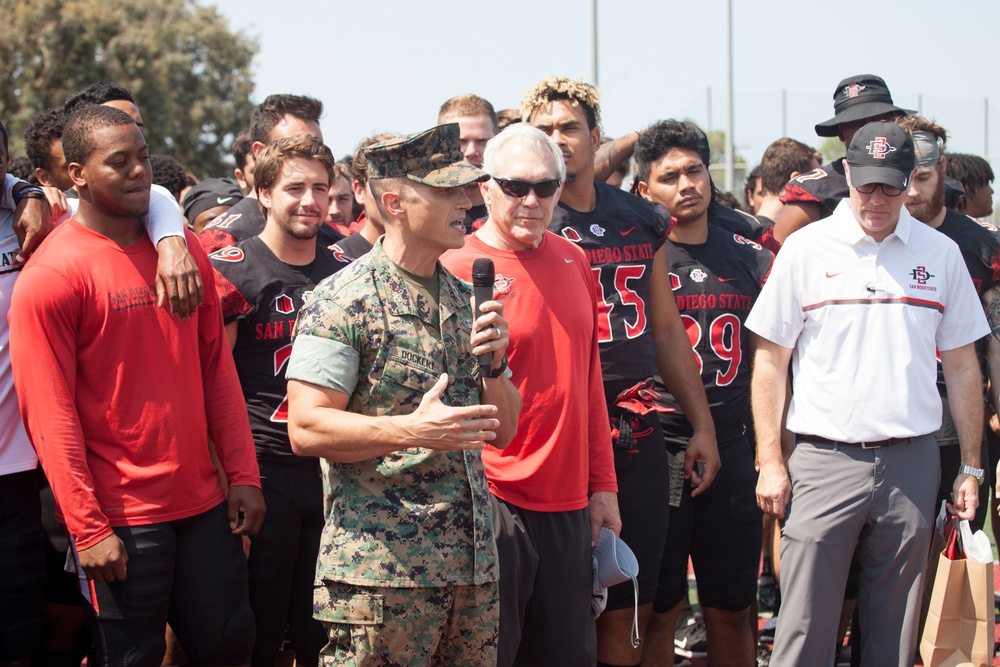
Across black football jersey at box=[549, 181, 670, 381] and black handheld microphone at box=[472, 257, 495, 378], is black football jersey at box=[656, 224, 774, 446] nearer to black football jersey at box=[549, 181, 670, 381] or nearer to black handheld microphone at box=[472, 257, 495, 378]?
black football jersey at box=[549, 181, 670, 381]

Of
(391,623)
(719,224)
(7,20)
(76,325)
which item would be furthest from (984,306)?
(7,20)

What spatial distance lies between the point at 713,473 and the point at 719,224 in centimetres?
157

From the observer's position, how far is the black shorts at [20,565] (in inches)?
156

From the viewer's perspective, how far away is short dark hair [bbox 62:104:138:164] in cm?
377

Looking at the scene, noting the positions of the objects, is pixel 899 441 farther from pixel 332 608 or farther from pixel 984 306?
pixel 332 608

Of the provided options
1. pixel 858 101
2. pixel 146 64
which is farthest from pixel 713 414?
pixel 146 64

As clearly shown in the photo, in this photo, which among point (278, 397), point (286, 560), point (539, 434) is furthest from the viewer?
point (278, 397)

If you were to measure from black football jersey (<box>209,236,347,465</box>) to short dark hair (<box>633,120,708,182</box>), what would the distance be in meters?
1.96

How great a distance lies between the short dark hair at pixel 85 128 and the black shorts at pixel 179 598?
4.36 ft

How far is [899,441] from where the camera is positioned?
437 cm

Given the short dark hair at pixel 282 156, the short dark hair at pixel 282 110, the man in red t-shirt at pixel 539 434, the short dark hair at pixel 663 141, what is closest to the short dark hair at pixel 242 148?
the short dark hair at pixel 282 110

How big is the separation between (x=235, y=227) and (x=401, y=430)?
8.70 ft

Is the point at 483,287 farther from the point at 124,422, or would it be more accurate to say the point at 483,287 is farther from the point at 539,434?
the point at 124,422

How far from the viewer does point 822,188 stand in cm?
537
